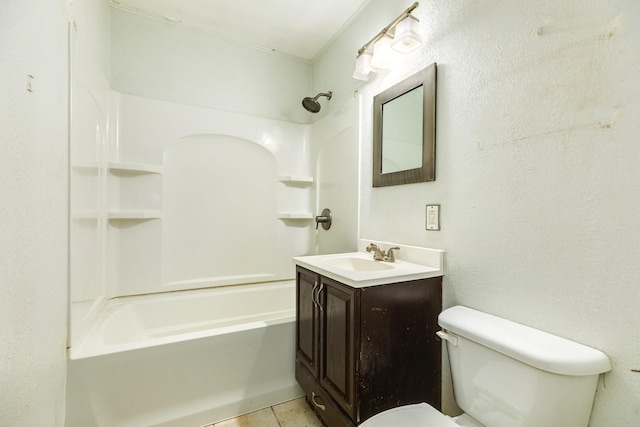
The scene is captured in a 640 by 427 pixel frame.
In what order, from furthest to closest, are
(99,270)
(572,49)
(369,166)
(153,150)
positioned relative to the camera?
(153,150) < (369,166) < (99,270) < (572,49)

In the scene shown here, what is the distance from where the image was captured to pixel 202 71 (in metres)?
2.21

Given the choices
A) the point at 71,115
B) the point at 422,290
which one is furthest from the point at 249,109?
the point at 422,290

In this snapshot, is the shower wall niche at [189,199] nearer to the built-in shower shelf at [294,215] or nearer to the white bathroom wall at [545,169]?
the built-in shower shelf at [294,215]

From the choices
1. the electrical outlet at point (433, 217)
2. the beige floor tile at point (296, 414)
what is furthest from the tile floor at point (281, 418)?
the electrical outlet at point (433, 217)

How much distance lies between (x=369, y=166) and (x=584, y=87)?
110 cm

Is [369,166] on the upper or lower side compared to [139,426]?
upper

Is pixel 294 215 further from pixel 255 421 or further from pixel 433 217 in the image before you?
pixel 255 421

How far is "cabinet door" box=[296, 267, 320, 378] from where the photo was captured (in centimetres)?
139

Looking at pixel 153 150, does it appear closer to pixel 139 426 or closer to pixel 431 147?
pixel 139 426

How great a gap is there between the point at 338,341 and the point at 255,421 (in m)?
0.80

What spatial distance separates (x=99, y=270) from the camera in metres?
1.69

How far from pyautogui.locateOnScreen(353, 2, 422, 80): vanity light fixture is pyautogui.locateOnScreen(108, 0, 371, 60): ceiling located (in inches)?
19.8

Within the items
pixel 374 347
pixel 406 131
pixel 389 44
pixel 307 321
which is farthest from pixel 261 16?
pixel 374 347

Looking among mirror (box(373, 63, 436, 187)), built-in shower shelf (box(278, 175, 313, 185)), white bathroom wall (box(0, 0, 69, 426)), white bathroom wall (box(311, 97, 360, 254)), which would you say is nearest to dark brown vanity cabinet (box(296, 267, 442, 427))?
mirror (box(373, 63, 436, 187))
